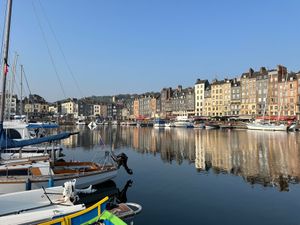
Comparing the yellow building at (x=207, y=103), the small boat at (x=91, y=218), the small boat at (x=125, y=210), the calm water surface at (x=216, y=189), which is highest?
the yellow building at (x=207, y=103)

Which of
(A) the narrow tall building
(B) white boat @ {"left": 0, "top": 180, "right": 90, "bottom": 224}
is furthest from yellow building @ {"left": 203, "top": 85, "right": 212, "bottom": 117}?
(B) white boat @ {"left": 0, "top": 180, "right": 90, "bottom": 224}

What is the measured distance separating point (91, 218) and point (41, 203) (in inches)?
162

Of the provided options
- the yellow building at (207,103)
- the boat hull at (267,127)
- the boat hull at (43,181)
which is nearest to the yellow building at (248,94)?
the yellow building at (207,103)

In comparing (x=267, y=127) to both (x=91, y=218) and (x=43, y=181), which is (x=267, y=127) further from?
(x=91, y=218)

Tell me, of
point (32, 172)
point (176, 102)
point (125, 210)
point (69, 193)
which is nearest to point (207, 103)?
point (176, 102)

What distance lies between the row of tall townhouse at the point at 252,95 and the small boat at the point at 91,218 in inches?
4557

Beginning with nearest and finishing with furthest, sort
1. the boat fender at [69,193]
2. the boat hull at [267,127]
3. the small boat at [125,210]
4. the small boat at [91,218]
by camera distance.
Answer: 1. the small boat at [91,218]
2. the small boat at [125,210]
3. the boat fender at [69,193]
4. the boat hull at [267,127]

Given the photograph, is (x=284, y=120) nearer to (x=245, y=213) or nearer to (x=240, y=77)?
(x=240, y=77)

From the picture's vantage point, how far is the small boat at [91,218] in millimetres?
10722

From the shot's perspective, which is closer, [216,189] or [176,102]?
[216,189]

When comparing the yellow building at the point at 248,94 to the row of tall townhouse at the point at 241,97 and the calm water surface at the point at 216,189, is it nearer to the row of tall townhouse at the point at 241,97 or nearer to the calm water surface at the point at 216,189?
the row of tall townhouse at the point at 241,97

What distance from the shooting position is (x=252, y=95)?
460 ft

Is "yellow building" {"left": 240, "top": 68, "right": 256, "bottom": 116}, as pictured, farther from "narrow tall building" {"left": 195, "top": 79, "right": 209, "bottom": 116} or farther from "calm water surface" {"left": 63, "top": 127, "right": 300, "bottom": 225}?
"calm water surface" {"left": 63, "top": 127, "right": 300, "bottom": 225}

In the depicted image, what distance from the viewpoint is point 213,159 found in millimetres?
38594
